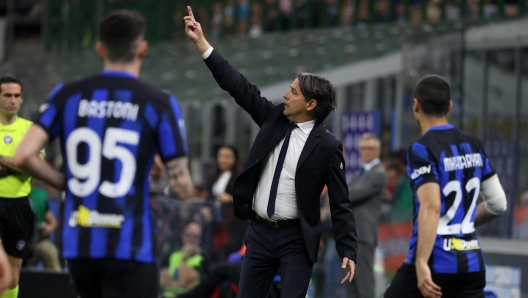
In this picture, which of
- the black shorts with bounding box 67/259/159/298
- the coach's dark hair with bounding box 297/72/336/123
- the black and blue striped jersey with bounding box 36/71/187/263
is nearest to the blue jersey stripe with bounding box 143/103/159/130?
the black and blue striped jersey with bounding box 36/71/187/263

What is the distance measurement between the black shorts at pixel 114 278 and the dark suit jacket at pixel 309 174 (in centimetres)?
144

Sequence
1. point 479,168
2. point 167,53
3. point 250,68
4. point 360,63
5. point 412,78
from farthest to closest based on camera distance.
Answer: point 167,53 < point 250,68 < point 360,63 < point 412,78 < point 479,168

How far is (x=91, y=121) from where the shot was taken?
4.83 m

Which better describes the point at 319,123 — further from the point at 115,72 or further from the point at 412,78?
the point at 412,78

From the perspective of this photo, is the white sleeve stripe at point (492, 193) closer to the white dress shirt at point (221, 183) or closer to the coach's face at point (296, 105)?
the coach's face at point (296, 105)

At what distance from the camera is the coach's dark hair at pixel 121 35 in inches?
190

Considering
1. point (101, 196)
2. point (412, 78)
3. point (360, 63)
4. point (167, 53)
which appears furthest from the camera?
point (167, 53)

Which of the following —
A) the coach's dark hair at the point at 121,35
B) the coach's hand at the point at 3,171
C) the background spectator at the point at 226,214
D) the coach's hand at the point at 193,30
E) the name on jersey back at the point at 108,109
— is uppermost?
the coach's hand at the point at 193,30

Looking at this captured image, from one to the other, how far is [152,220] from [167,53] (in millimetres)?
18090

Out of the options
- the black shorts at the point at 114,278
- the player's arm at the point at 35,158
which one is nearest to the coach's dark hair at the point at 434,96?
the black shorts at the point at 114,278

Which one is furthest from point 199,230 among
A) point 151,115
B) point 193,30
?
point 151,115

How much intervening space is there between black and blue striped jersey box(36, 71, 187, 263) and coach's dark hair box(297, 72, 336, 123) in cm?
151

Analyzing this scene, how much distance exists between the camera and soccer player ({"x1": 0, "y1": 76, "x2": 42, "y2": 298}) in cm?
804

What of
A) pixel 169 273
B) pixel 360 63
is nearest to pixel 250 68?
pixel 360 63
